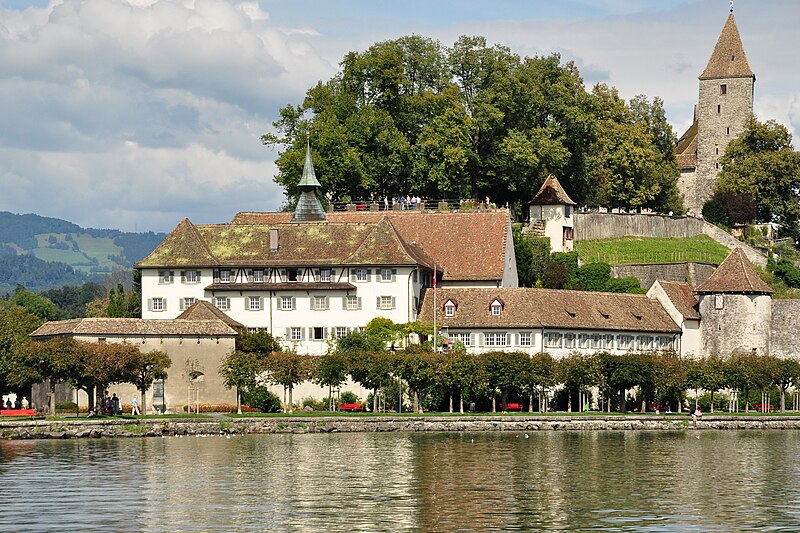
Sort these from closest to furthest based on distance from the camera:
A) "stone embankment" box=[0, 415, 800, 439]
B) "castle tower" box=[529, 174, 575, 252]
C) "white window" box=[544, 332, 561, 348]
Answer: "stone embankment" box=[0, 415, 800, 439] → "white window" box=[544, 332, 561, 348] → "castle tower" box=[529, 174, 575, 252]

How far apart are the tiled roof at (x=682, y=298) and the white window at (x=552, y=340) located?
1239 centimetres

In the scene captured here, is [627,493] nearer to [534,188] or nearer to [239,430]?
[239,430]

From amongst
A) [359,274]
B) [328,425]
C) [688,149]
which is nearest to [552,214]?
[359,274]

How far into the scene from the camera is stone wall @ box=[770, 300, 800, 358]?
109m

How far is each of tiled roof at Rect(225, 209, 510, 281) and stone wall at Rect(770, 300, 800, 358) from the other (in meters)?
19.5

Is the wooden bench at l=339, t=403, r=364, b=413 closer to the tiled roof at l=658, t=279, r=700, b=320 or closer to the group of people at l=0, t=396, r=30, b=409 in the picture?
the group of people at l=0, t=396, r=30, b=409

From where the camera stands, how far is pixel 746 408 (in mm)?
102688

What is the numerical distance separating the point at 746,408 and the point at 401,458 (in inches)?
1586

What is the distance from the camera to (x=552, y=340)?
337ft

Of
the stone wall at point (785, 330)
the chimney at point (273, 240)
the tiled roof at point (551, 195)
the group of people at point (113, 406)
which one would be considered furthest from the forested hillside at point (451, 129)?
the group of people at point (113, 406)

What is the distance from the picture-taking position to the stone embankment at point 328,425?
8275 cm

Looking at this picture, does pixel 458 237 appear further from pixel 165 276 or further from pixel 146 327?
pixel 146 327

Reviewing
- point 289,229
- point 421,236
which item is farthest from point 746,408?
point 289,229

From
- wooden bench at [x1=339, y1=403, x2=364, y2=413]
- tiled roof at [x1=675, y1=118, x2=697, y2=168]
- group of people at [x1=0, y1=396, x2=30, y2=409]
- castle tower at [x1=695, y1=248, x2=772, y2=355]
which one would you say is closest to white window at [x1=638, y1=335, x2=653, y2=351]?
castle tower at [x1=695, y1=248, x2=772, y2=355]
